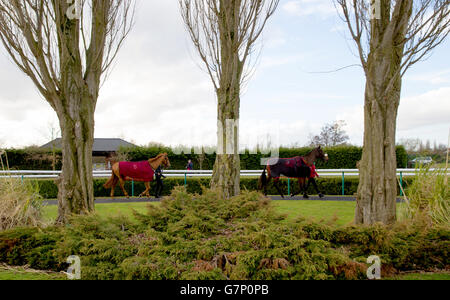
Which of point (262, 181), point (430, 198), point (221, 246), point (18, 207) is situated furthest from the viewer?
point (262, 181)

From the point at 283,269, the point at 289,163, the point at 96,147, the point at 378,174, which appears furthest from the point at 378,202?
the point at 96,147

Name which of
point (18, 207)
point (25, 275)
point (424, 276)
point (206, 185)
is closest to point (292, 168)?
point (206, 185)

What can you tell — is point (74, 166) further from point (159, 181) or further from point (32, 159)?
point (32, 159)

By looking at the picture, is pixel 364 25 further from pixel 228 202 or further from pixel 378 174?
pixel 228 202

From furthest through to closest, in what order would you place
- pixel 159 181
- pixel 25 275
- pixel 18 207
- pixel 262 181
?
1. pixel 159 181
2. pixel 262 181
3. pixel 18 207
4. pixel 25 275

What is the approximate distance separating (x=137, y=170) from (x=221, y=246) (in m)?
8.51

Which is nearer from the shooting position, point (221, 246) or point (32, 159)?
point (221, 246)

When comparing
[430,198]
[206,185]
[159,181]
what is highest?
[430,198]

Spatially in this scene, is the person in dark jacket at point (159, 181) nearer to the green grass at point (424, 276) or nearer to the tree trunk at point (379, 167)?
the tree trunk at point (379, 167)

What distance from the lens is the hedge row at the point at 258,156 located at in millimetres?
22547

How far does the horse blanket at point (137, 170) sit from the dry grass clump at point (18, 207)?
5308 mm

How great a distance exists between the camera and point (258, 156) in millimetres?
22531

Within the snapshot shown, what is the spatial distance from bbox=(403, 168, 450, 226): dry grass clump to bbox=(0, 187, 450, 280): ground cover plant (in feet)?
1.34
